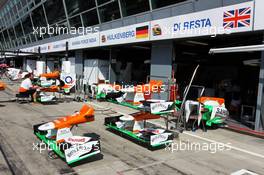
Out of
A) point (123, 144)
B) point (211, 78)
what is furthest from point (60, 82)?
point (211, 78)

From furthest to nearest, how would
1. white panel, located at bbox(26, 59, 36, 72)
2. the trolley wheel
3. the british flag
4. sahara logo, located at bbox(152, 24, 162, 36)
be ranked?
white panel, located at bbox(26, 59, 36, 72)
sahara logo, located at bbox(152, 24, 162, 36)
the british flag
the trolley wheel

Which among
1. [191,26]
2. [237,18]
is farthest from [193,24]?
[237,18]

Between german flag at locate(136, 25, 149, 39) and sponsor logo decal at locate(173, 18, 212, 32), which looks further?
german flag at locate(136, 25, 149, 39)

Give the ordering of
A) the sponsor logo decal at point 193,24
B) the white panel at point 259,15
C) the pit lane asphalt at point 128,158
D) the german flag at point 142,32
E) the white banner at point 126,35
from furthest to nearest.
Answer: the white banner at point 126,35 < the german flag at point 142,32 < the sponsor logo decal at point 193,24 < the white panel at point 259,15 < the pit lane asphalt at point 128,158

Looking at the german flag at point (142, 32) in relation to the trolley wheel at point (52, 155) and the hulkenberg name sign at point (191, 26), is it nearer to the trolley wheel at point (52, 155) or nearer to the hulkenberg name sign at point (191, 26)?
the hulkenberg name sign at point (191, 26)

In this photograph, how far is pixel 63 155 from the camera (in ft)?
19.3

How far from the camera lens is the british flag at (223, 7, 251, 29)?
9219 mm

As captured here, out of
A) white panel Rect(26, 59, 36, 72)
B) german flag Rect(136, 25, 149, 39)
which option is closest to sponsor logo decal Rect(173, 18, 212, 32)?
german flag Rect(136, 25, 149, 39)

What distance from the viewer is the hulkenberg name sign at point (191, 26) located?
933cm

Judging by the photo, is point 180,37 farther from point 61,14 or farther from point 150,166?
point 61,14

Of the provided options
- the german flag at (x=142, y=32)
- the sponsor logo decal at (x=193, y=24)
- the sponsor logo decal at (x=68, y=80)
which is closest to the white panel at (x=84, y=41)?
the sponsor logo decal at (x=68, y=80)

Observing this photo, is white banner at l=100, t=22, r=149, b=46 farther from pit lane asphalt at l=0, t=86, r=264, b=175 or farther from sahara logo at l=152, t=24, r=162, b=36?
pit lane asphalt at l=0, t=86, r=264, b=175

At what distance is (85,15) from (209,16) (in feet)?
42.9

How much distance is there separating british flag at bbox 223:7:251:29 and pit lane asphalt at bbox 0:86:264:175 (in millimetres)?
4429
